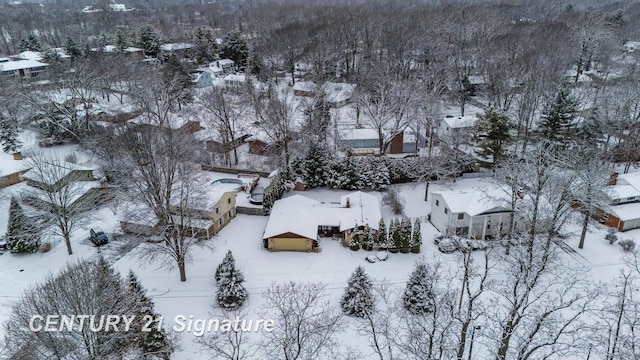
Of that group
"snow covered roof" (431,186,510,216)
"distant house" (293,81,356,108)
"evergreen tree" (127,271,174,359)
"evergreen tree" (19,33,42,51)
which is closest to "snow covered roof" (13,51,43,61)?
"evergreen tree" (19,33,42,51)

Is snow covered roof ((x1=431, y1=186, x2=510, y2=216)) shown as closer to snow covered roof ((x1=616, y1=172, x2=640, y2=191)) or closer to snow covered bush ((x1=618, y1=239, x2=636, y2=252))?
snow covered bush ((x1=618, y1=239, x2=636, y2=252))

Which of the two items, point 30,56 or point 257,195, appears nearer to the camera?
point 257,195

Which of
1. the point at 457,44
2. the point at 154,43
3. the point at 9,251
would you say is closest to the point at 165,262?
the point at 9,251

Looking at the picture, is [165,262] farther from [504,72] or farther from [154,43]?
[154,43]

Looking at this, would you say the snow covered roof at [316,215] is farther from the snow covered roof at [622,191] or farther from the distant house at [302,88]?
the distant house at [302,88]

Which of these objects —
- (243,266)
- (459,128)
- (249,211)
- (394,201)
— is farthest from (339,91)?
(243,266)

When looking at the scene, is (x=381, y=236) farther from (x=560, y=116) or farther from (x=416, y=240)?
(x=560, y=116)
